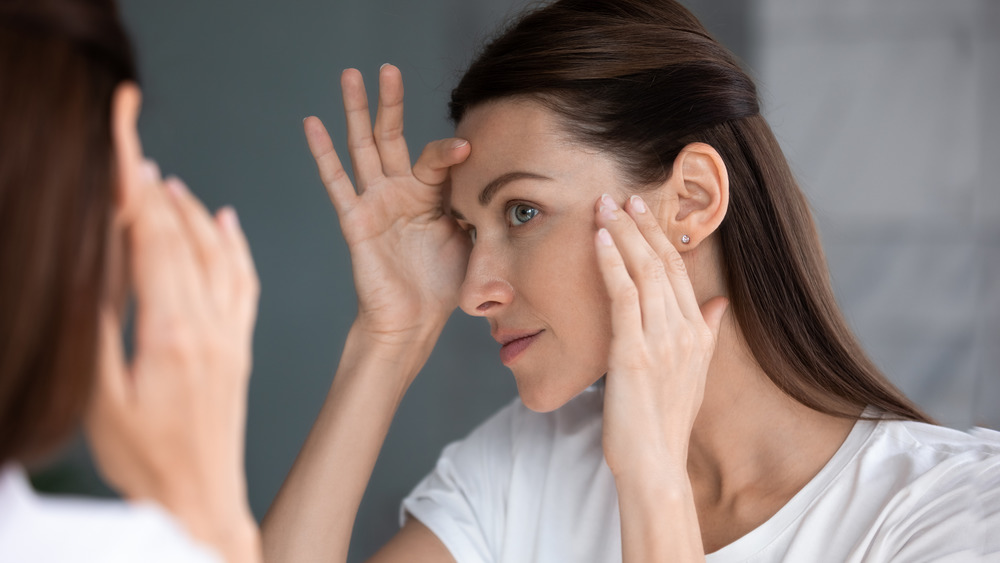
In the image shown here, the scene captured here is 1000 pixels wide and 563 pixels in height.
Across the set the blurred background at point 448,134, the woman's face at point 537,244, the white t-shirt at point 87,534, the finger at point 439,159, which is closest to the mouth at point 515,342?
the woman's face at point 537,244

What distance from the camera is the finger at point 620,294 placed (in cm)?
110

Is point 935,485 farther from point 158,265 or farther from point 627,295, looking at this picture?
point 158,265

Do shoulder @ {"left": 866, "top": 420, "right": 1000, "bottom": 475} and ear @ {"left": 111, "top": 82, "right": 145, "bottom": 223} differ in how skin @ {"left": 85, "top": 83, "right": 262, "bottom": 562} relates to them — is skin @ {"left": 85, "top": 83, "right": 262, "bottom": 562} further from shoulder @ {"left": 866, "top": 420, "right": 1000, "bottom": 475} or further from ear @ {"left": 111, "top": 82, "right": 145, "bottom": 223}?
shoulder @ {"left": 866, "top": 420, "right": 1000, "bottom": 475}

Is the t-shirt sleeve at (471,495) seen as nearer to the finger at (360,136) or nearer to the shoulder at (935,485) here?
the finger at (360,136)

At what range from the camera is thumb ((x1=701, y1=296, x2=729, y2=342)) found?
122 cm

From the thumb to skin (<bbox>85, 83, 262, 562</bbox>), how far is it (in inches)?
29.2

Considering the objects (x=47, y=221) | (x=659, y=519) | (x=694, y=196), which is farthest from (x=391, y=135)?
(x=47, y=221)

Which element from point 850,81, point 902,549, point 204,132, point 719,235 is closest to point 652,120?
point 719,235

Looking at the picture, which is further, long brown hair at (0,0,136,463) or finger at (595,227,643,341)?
finger at (595,227,643,341)

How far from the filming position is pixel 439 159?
1.34 m

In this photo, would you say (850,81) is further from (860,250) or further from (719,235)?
(719,235)

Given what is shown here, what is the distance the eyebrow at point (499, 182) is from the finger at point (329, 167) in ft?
0.93

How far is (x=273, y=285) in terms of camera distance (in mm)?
2807

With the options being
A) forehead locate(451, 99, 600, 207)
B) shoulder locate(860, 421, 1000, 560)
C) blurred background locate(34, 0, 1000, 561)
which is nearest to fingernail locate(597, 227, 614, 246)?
forehead locate(451, 99, 600, 207)
